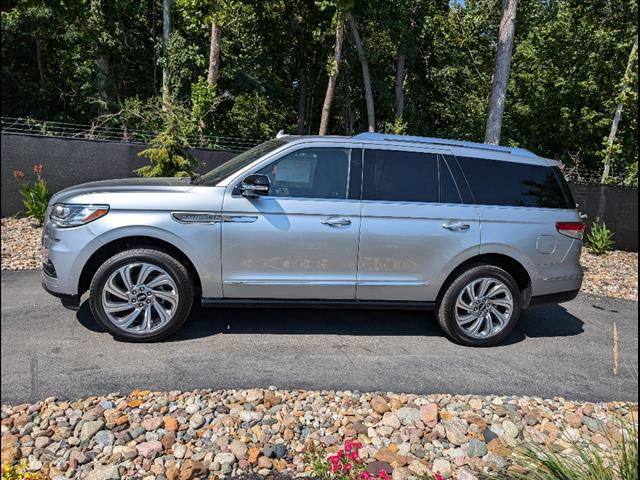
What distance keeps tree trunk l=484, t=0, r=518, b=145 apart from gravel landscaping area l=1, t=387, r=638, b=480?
366 inches

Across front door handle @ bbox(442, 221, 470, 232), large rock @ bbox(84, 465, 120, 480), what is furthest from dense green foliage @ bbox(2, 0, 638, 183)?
large rock @ bbox(84, 465, 120, 480)

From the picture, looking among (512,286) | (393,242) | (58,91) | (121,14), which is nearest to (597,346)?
(512,286)

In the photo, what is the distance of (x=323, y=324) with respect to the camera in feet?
17.2

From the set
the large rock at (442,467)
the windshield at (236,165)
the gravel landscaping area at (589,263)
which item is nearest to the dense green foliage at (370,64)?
the gravel landscaping area at (589,263)

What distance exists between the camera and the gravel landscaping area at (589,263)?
6.87 m

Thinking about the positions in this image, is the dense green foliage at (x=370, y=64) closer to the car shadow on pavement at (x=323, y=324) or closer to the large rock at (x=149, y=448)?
the car shadow on pavement at (x=323, y=324)

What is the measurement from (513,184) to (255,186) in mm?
2564

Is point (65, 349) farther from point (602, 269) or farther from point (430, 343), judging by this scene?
point (602, 269)

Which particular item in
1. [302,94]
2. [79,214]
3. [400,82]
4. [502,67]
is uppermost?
[302,94]

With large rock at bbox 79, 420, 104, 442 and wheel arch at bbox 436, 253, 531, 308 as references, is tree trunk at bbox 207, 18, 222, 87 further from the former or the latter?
large rock at bbox 79, 420, 104, 442

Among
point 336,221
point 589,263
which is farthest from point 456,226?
point 589,263

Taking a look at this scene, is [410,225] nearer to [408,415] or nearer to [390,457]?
[408,415]

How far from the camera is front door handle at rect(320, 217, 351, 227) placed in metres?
4.53

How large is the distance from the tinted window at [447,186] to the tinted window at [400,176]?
5cm
